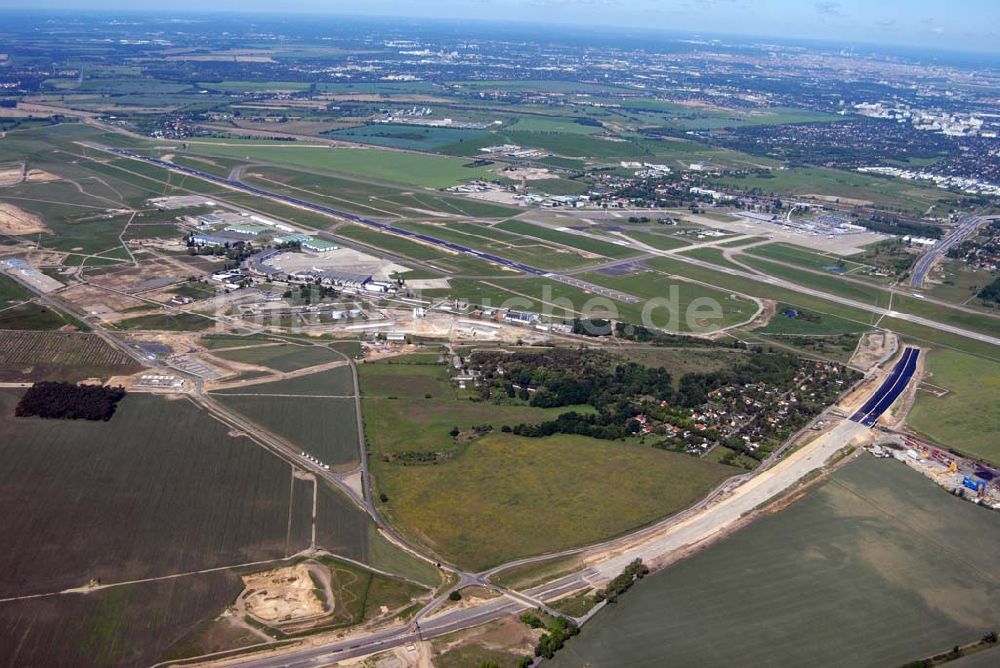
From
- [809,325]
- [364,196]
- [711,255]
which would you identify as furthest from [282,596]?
[364,196]

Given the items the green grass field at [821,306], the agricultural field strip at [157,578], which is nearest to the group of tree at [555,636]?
the agricultural field strip at [157,578]

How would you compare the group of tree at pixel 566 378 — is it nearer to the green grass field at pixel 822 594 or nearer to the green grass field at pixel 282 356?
the green grass field at pixel 282 356

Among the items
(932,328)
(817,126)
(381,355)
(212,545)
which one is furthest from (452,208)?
(817,126)

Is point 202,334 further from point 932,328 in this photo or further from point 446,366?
point 932,328

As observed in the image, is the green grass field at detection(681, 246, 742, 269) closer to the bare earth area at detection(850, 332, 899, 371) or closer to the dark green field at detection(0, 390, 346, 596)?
the bare earth area at detection(850, 332, 899, 371)

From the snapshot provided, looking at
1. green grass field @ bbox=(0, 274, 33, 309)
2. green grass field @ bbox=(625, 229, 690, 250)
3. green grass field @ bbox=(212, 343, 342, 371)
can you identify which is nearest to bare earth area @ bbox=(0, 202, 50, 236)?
green grass field @ bbox=(0, 274, 33, 309)

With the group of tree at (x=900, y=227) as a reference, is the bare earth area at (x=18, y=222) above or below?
below

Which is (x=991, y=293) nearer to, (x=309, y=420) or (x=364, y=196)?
(x=309, y=420)
